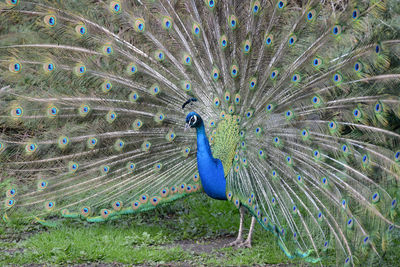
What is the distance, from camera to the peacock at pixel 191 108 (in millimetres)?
4164

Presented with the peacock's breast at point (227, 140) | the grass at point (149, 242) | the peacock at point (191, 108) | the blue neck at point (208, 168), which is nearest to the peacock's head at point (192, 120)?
the peacock at point (191, 108)

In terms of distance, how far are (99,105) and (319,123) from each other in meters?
2.15

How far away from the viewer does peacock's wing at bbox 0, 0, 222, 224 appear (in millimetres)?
4812

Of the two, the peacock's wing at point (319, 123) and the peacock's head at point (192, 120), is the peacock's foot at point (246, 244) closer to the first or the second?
the peacock's wing at point (319, 123)

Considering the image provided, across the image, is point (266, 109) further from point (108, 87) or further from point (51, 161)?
point (51, 161)

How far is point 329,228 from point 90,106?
254 cm

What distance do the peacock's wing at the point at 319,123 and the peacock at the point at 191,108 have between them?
1cm

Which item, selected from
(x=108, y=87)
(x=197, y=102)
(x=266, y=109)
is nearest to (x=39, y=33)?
(x=108, y=87)

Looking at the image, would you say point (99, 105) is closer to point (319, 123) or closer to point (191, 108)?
point (191, 108)

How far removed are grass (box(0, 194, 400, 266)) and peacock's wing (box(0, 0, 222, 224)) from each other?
1.08ft

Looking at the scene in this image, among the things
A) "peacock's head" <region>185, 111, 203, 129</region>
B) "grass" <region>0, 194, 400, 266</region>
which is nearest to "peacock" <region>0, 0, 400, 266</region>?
"peacock's head" <region>185, 111, 203, 129</region>

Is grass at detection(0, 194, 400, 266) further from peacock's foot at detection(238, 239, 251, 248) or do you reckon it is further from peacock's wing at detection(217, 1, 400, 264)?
peacock's wing at detection(217, 1, 400, 264)

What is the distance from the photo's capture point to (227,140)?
4.88 meters

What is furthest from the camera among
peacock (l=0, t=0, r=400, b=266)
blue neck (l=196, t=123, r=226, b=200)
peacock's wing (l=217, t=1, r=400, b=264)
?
blue neck (l=196, t=123, r=226, b=200)
